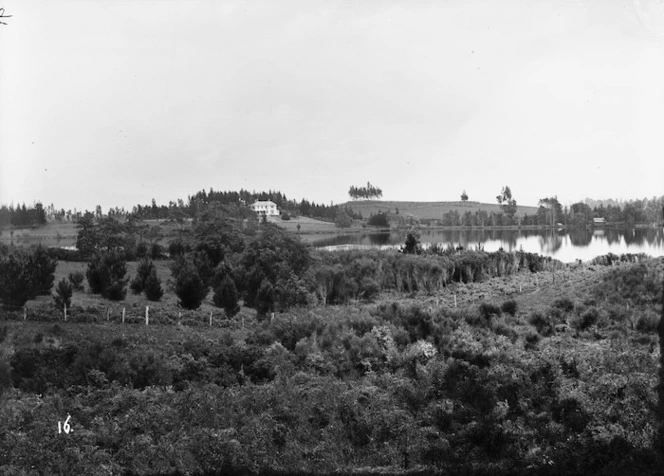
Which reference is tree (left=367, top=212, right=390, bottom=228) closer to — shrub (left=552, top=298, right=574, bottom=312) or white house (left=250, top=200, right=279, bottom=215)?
white house (left=250, top=200, right=279, bottom=215)

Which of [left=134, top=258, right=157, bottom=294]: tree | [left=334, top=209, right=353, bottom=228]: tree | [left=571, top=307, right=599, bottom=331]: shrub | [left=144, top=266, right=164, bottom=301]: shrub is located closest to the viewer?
[left=571, top=307, right=599, bottom=331]: shrub

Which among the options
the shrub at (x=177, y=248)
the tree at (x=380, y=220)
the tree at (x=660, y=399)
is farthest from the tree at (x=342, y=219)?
the tree at (x=660, y=399)

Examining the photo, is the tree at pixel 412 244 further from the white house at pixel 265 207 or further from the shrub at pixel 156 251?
the shrub at pixel 156 251

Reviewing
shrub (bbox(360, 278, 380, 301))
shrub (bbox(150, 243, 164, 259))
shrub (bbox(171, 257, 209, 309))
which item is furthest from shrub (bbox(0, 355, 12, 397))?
shrub (bbox(150, 243, 164, 259))

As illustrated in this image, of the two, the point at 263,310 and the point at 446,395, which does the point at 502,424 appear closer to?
the point at 446,395

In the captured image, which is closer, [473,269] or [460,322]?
[460,322]

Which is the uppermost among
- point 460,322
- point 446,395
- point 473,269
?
point 473,269

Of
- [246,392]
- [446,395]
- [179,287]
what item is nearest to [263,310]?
[179,287]
